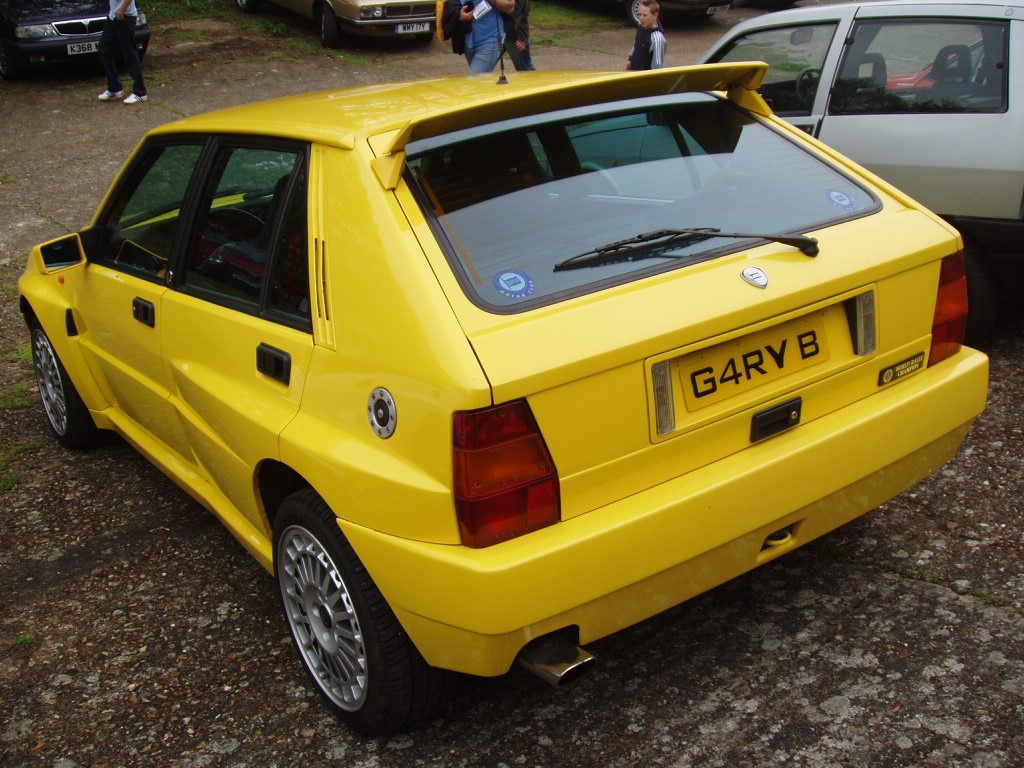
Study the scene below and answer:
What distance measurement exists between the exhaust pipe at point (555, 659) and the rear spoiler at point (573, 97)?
1181 mm

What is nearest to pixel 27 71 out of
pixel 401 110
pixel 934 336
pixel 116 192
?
pixel 116 192

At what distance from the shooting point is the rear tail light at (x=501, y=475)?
2.29 m

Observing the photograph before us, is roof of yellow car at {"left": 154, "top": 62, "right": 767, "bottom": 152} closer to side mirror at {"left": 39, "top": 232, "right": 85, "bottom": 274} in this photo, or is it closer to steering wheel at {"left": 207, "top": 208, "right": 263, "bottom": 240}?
A: steering wheel at {"left": 207, "top": 208, "right": 263, "bottom": 240}

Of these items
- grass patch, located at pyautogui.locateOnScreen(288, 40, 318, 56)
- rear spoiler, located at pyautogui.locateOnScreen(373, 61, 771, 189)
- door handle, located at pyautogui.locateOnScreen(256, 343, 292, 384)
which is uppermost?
rear spoiler, located at pyautogui.locateOnScreen(373, 61, 771, 189)

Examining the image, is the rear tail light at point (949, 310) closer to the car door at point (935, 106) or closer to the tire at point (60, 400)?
the car door at point (935, 106)

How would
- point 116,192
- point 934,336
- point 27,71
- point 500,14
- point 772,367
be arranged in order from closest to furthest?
point 772,367, point 934,336, point 116,192, point 500,14, point 27,71

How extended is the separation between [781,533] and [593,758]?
0.78m

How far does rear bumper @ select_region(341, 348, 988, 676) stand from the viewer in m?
2.31

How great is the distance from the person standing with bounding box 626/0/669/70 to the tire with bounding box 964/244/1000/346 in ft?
15.1

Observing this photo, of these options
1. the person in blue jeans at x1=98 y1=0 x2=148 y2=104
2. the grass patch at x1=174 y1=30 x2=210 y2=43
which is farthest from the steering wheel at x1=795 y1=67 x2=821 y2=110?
the grass patch at x1=174 y1=30 x2=210 y2=43

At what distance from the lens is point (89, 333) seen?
13.6 feet

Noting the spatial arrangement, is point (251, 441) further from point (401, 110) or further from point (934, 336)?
point (934, 336)

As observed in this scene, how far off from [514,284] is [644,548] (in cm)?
70

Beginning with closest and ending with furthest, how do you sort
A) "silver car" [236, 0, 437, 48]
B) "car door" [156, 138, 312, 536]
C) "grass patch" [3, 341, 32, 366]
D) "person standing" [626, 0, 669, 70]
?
1. "car door" [156, 138, 312, 536]
2. "grass patch" [3, 341, 32, 366]
3. "person standing" [626, 0, 669, 70]
4. "silver car" [236, 0, 437, 48]
